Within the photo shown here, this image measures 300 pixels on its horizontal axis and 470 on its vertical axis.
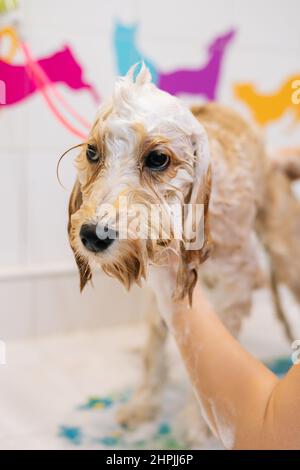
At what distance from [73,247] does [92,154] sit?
3.3 inches

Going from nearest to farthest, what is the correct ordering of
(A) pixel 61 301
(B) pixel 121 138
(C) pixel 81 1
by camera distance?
(B) pixel 121 138 < (C) pixel 81 1 < (A) pixel 61 301

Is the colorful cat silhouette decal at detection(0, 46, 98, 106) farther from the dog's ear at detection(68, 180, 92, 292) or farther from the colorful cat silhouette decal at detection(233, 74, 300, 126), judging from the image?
the colorful cat silhouette decal at detection(233, 74, 300, 126)

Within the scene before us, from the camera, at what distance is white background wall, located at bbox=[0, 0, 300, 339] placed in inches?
50.7

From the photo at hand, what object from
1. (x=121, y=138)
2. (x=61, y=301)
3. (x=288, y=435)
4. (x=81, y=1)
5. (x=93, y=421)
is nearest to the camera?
(x=121, y=138)

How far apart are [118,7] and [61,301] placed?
30.8 inches

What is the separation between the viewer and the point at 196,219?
0.57m

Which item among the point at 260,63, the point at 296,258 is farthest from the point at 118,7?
the point at 296,258

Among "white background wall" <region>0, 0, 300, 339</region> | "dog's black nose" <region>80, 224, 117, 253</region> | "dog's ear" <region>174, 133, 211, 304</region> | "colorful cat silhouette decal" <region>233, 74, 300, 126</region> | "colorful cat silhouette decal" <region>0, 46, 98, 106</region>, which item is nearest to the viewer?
"dog's black nose" <region>80, 224, 117, 253</region>

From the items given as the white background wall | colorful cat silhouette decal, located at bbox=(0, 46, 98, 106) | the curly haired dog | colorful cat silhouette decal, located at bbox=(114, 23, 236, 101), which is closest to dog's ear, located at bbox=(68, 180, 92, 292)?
the curly haired dog

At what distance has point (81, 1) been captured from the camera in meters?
1.34

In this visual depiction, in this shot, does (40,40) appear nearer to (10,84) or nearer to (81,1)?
(81,1)

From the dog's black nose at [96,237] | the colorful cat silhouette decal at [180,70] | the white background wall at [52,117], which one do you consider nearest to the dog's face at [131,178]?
the dog's black nose at [96,237]

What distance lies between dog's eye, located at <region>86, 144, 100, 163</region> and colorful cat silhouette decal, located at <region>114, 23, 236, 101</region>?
0.37 m

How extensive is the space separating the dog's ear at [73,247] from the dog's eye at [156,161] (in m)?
0.07
